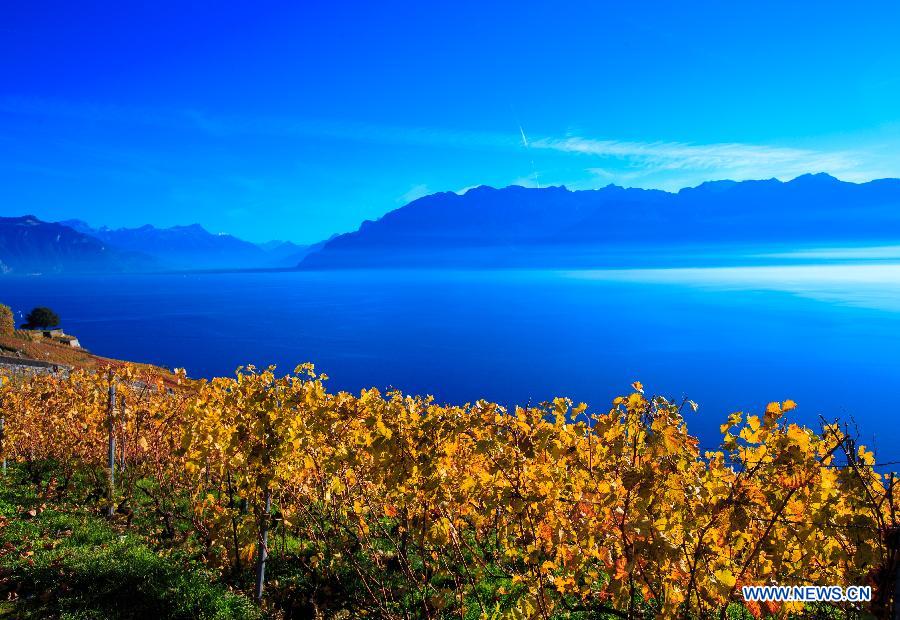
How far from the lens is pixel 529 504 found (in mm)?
4941

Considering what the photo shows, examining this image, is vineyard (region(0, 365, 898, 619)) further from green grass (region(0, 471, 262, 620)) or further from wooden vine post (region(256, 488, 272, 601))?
green grass (region(0, 471, 262, 620))

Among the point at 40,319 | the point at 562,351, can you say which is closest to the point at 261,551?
the point at 40,319

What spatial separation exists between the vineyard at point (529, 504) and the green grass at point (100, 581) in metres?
0.52

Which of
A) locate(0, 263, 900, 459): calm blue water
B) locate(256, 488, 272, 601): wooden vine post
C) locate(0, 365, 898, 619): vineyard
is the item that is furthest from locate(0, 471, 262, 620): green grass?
locate(0, 263, 900, 459): calm blue water

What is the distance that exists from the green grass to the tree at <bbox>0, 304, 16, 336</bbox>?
66376mm

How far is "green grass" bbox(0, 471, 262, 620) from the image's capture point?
23.5 ft

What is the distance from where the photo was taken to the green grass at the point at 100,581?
7.17 metres

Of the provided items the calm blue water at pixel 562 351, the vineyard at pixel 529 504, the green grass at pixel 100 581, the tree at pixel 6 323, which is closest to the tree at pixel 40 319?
the calm blue water at pixel 562 351

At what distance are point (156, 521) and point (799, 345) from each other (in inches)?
5755

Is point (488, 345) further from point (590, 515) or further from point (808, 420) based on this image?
point (590, 515)

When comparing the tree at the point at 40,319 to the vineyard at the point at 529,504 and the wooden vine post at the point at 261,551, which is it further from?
the wooden vine post at the point at 261,551

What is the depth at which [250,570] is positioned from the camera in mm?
8703

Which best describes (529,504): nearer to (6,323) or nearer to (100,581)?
(100,581)

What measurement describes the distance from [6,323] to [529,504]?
82234 millimetres
